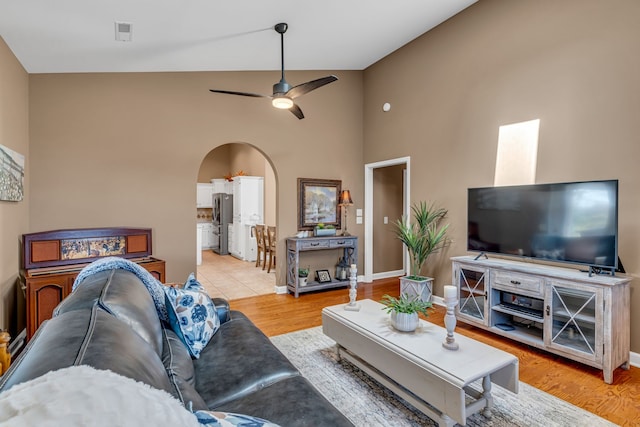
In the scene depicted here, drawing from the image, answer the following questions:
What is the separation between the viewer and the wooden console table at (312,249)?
4959mm

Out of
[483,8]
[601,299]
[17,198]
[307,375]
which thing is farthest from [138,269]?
[483,8]

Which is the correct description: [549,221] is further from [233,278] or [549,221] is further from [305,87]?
[233,278]

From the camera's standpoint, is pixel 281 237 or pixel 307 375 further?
pixel 281 237

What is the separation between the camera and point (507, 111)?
3.67 m

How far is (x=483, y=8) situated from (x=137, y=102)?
4410 millimetres

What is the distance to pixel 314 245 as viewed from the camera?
5.09 m

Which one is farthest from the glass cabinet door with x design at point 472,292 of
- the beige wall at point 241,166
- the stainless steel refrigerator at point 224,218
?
the stainless steel refrigerator at point 224,218

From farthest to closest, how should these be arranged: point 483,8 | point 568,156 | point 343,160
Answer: point 343,160, point 483,8, point 568,156

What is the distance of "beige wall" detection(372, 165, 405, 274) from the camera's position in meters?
6.03

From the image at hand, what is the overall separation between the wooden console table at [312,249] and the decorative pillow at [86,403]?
4.22 metres

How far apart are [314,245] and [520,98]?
324cm

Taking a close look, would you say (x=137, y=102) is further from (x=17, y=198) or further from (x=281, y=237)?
(x=281, y=237)

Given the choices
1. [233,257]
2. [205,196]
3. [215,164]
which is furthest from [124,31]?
[215,164]

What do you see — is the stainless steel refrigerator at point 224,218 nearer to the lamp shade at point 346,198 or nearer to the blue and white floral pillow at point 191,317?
the lamp shade at point 346,198
